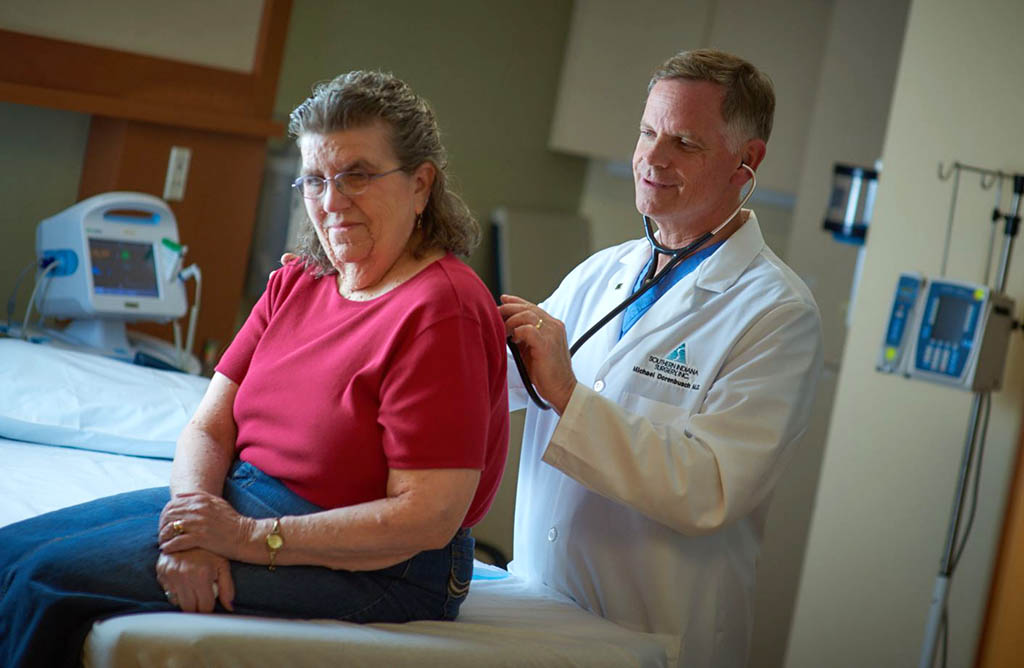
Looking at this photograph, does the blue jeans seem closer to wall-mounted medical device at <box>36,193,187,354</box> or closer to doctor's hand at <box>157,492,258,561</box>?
doctor's hand at <box>157,492,258,561</box>

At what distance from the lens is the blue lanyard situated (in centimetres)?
185

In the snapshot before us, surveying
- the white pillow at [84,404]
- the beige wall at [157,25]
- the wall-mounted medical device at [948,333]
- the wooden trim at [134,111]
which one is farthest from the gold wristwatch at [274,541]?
the wall-mounted medical device at [948,333]

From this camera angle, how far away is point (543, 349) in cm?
158

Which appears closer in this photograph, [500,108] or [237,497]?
[237,497]

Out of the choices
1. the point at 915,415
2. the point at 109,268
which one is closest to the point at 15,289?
the point at 109,268

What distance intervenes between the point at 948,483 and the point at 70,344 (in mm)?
2251

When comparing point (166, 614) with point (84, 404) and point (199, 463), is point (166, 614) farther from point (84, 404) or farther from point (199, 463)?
point (84, 404)

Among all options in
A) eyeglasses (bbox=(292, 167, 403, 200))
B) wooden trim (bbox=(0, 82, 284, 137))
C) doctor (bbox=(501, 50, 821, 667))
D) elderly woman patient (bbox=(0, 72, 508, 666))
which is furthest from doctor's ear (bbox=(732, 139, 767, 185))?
wooden trim (bbox=(0, 82, 284, 137))

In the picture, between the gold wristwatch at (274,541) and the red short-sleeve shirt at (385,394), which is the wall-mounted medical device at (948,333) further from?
the gold wristwatch at (274,541)

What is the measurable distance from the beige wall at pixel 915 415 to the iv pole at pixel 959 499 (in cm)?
6

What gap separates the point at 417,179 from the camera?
1.55 meters

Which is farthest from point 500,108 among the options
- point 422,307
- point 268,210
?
point 422,307

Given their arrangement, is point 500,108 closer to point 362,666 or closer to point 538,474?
point 538,474

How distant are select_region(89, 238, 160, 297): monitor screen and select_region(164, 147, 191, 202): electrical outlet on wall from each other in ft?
1.06
